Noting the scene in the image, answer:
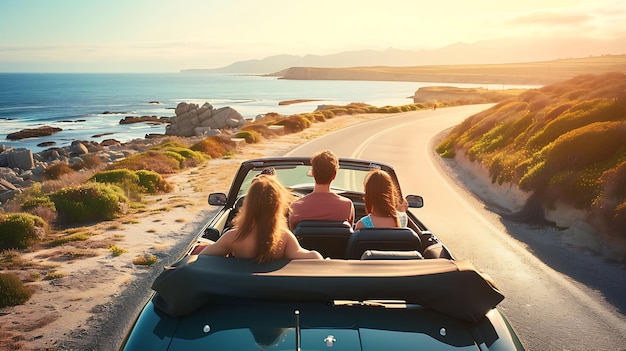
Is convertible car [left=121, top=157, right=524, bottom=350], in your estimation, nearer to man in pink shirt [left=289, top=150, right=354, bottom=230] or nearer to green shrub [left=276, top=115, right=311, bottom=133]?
man in pink shirt [left=289, top=150, right=354, bottom=230]

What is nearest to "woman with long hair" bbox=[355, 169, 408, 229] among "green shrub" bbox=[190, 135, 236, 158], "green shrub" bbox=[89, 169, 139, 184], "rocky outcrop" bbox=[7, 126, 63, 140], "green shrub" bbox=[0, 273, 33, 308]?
"green shrub" bbox=[0, 273, 33, 308]

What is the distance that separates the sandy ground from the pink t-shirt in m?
2.50

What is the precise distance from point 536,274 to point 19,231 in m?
8.46

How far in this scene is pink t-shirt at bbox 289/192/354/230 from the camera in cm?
503

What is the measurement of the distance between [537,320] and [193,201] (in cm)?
945

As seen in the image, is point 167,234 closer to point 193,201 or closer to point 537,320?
point 193,201

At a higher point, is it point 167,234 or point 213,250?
point 213,250

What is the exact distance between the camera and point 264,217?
337 centimetres

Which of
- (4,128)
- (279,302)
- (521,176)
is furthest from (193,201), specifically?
(4,128)

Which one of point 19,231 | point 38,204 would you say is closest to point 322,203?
point 19,231

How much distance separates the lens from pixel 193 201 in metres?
14.2

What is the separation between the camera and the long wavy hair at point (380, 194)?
4696mm

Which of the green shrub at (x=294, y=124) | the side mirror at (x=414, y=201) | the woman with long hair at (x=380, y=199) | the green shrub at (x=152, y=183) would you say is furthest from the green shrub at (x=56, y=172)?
the woman with long hair at (x=380, y=199)

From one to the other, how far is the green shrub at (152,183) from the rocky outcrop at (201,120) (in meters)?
41.6
